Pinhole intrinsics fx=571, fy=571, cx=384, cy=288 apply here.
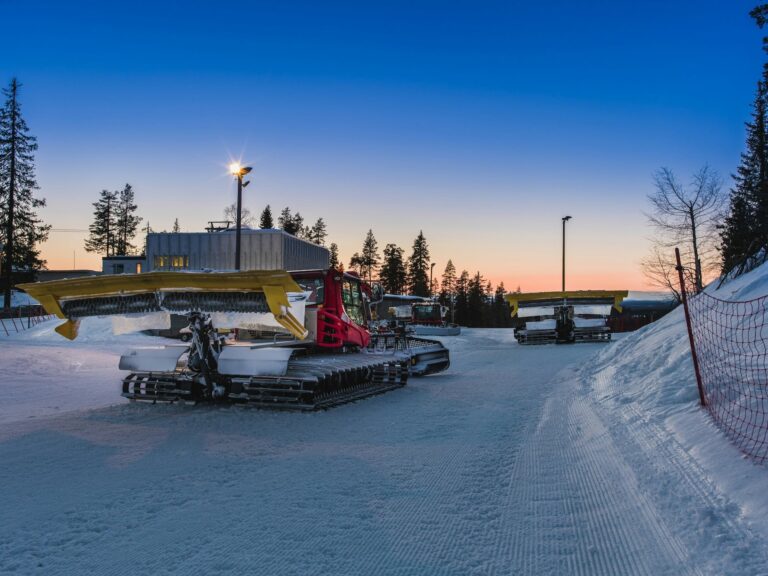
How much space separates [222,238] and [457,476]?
112ft

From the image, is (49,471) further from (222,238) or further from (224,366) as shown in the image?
(222,238)

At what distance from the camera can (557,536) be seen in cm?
356

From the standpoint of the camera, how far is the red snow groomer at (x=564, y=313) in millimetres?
26000

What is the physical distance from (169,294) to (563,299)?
2179 cm

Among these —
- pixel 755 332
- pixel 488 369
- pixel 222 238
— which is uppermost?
pixel 222 238

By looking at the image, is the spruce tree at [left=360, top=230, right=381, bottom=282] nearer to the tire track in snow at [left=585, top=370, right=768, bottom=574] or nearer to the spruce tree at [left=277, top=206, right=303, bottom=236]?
the spruce tree at [left=277, top=206, right=303, bottom=236]

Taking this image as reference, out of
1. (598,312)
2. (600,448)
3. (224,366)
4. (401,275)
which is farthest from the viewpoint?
(401,275)

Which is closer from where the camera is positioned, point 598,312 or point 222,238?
point 598,312

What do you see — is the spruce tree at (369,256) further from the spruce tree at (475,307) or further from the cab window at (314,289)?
the cab window at (314,289)

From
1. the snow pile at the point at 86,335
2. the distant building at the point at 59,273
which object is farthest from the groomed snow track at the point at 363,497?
the distant building at the point at 59,273

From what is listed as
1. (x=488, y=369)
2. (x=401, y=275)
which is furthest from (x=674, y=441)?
(x=401, y=275)

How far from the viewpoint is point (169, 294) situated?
7.53 metres

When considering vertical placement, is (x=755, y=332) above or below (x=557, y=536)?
above

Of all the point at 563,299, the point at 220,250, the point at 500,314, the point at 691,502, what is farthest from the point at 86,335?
the point at 500,314
